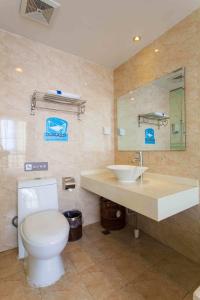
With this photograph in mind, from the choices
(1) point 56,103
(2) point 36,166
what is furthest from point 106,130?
(2) point 36,166

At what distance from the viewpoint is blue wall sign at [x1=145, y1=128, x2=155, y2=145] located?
1.92 meters

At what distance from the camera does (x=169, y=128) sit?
1731 mm

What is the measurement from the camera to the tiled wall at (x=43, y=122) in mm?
1702

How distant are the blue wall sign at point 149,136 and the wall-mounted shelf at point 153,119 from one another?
9 cm

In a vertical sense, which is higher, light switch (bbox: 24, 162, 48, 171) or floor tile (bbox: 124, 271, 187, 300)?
light switch (bbox: 24, 162, 48, 171)

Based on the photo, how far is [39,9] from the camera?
1396 mm

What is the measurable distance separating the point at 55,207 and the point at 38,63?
1642mm

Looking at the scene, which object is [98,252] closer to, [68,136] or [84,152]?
[84,152]

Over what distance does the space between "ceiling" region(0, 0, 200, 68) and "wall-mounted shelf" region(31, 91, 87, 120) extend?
62 cm

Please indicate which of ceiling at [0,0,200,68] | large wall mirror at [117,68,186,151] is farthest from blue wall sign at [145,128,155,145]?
ceiling at [0,0,200,68]

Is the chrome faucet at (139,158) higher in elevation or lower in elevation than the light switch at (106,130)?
lower

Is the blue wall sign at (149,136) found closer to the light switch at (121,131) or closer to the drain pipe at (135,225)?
the light switch at (121,131)

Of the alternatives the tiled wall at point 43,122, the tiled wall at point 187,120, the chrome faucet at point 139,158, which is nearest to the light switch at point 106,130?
the tiled wall at point 43,122

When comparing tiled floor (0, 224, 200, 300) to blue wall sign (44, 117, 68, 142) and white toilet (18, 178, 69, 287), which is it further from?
blue wall sign (44, 117, 68, 142)
